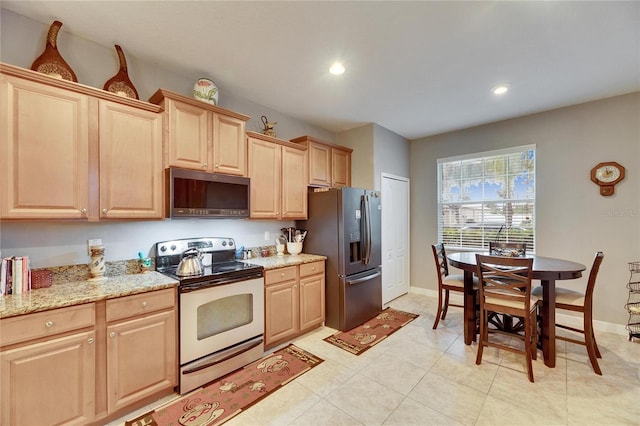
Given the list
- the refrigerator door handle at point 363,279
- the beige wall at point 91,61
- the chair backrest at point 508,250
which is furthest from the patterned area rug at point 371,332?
the beige wall at point 91,61

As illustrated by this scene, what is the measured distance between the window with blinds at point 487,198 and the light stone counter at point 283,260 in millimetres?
2506

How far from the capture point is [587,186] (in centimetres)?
334

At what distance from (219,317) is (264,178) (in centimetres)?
156

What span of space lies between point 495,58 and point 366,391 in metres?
3.13

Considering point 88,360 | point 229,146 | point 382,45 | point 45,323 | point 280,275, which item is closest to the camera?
point 45,323

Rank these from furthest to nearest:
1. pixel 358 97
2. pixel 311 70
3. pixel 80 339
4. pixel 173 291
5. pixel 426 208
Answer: pixel 426 208
pixel 358 97
pixel 311 70
pixel 173 291
pixel 80 339

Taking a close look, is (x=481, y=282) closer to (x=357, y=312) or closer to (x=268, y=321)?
(x=357, y=312)

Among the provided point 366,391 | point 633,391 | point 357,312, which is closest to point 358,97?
point 357,312

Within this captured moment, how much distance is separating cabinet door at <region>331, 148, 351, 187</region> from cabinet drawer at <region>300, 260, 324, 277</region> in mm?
1312

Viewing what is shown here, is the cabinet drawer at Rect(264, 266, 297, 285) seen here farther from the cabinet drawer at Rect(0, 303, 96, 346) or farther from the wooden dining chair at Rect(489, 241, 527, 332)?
the wooden dining chair at Rect(489, 241, 527, 332)

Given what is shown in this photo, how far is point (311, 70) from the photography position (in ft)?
8.52

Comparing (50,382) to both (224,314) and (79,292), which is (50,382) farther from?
(224,314)

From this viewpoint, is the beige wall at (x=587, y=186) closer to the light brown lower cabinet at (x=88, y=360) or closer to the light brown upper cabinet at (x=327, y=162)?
the light brown upper cabinet at (x=327, y=162)

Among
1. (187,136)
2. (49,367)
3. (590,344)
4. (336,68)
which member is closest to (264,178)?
(187,136)
